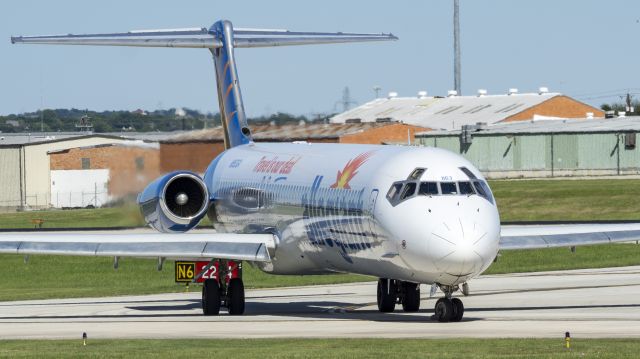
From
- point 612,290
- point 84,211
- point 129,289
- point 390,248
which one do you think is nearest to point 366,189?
point 390,248

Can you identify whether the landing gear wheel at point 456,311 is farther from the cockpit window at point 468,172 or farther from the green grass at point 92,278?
the green grass at point 92,278

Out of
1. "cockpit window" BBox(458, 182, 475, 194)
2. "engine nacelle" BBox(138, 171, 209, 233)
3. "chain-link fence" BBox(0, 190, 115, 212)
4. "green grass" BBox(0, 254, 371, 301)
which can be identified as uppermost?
"cockpit window" BBox(458, 182, 475, 194)

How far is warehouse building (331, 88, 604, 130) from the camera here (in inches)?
4847

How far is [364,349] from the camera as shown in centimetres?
2327

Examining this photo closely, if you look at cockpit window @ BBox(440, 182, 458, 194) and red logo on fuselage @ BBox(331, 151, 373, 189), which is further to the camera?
red logo on fuselage @ BBox(331, 151, 373, 189)

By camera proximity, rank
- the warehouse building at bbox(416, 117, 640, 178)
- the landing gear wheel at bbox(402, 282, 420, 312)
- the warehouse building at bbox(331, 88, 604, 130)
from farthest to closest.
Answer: the warehouse building at bbox(331, 88, 604, 130), the warehouse building at bbox(416, 117, 640, 178), the landing gear wheel at bbox(402, 282, 420, 312)

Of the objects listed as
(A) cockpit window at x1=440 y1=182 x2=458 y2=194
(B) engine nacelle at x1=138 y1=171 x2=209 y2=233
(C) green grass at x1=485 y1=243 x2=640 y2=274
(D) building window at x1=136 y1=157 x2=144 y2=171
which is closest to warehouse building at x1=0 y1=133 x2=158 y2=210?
(D) building window at x1=136 y1=157 x2=144 y2=171

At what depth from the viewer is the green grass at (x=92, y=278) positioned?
146 ft

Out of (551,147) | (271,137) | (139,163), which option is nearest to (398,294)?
(139,163)

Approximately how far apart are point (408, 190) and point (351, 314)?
19.7ft

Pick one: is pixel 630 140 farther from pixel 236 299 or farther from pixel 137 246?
pixel 137 246

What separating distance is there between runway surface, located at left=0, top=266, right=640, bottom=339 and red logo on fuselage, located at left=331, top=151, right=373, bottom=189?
2975 mm

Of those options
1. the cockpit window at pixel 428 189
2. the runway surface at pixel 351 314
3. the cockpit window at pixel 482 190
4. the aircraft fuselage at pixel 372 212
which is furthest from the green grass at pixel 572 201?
the cockpit window at pixel 428 189

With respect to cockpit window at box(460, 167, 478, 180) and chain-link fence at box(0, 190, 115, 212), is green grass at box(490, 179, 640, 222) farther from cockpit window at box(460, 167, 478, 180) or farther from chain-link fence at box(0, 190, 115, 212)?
cockpit window at box(460, 167, 478, 180)
